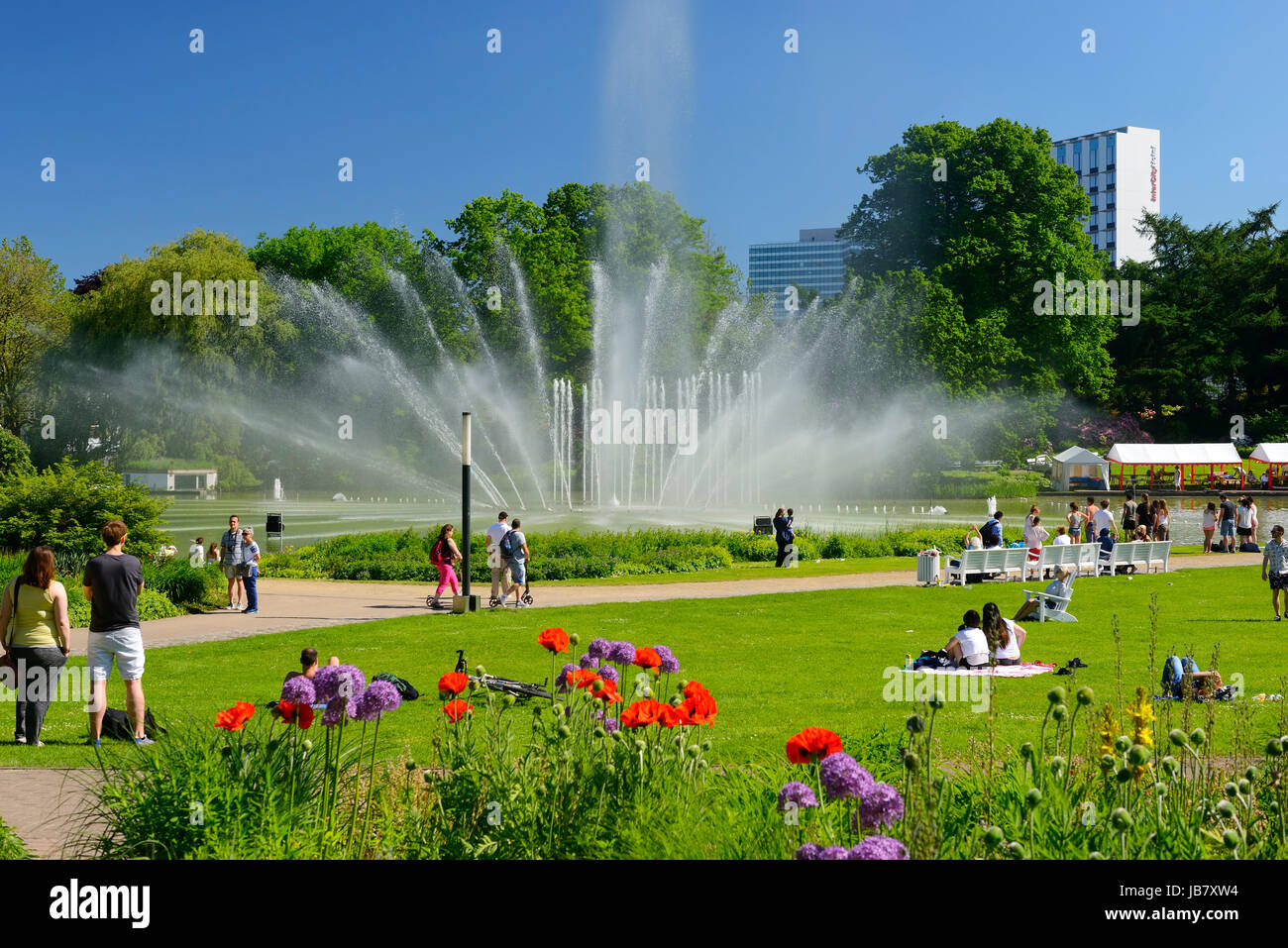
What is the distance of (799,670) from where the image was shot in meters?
12.6

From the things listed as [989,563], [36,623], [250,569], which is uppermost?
[36,623]

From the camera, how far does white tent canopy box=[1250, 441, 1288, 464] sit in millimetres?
56406

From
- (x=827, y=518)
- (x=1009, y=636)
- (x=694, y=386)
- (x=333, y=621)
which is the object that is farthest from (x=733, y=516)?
(x=1009, y=636)

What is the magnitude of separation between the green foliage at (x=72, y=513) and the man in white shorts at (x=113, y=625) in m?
12.0

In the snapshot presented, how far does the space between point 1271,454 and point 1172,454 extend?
4435mm

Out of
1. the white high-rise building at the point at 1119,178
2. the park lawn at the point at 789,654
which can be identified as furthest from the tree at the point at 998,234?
the white high-rise building at the point at 1119,178

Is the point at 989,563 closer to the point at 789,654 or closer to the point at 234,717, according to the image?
the point at 789,654

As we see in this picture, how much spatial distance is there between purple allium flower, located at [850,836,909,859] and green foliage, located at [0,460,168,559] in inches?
744

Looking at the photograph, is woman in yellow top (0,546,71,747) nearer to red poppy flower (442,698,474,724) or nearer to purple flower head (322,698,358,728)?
red poppy flower (442,698,474,724)

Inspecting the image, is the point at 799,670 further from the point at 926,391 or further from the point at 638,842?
the point at 926,391

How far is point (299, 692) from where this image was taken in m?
4.76

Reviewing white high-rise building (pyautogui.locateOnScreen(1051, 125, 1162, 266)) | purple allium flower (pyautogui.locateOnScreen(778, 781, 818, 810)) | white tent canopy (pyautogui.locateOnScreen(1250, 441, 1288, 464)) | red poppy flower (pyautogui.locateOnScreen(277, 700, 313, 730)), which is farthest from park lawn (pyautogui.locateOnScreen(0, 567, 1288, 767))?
white high-rise building (pyautogui.locateOnScreen(1051, 125, 1162, 266))

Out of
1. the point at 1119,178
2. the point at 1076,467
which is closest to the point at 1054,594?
the point at 1076,467

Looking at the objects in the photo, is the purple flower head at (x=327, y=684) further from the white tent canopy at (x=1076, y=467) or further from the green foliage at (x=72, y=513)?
the white tent canopy at (x=1076, y=467)
